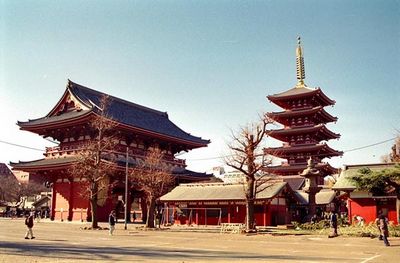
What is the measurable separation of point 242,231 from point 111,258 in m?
18.7

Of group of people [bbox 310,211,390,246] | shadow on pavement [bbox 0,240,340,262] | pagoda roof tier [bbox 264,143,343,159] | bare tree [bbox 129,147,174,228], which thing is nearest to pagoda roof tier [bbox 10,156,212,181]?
bare tree [bbox 129,147,174,228]

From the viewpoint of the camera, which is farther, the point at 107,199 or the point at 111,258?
the point at 107,199

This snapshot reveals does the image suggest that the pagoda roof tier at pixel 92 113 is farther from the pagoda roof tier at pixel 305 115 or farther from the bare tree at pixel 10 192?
the bare tree at pixel 10 192

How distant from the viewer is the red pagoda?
199 feet

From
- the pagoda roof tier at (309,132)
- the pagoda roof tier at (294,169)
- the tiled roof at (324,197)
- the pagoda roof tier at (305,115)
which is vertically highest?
the pagoda roof tier at (305,115)

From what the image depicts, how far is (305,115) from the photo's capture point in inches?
2468

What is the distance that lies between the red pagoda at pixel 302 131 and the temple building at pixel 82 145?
1350 cm

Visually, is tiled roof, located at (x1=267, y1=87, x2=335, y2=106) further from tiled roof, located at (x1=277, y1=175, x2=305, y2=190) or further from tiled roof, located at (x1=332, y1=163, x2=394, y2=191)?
tiled roof, located at (x1=332, y1=163, x2=394, y2=191)

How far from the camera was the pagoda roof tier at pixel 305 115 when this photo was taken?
61219 millimetres

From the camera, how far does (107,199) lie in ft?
155

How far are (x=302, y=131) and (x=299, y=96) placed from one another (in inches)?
222

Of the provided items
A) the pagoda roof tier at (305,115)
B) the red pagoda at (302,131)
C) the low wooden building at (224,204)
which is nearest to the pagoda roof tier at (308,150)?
the red pagoda at (302,131)

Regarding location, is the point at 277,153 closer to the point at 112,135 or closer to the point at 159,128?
the point at 159,128

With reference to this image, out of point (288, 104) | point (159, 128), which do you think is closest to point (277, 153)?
point (288, 104)
